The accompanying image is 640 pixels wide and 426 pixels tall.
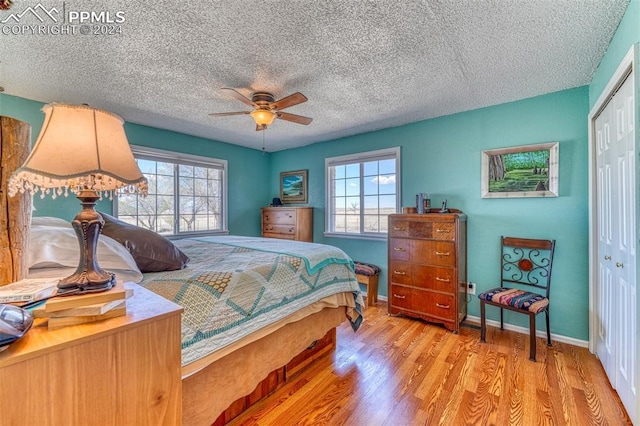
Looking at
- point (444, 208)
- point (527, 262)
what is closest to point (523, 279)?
point (527, 262)

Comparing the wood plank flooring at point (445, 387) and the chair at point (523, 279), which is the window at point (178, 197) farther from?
the chair at point (523, 279)

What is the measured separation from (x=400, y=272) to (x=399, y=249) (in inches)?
10.3

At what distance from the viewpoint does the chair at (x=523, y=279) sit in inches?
92.5

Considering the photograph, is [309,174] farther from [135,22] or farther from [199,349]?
[199,349]

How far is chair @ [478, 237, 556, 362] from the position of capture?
2.35 meters

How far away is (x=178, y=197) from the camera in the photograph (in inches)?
158

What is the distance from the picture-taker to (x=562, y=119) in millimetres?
2582

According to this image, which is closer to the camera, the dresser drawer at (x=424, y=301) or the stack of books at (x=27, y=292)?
the stack of books at (x=27, y=292)

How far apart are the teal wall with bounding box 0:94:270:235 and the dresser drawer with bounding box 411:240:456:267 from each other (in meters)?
3.01

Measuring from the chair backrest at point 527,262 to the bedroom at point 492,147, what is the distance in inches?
4.2

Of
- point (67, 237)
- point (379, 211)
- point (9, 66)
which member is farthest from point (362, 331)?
point (9, 66)

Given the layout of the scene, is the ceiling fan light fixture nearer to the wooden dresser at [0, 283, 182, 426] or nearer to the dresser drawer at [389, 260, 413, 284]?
the wooden dresser at [0, 283, 182, 426]

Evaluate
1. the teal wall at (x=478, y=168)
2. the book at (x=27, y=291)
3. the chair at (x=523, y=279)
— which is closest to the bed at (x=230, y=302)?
the book at (x=27, y=291)

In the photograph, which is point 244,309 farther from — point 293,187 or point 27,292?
point 293,187
